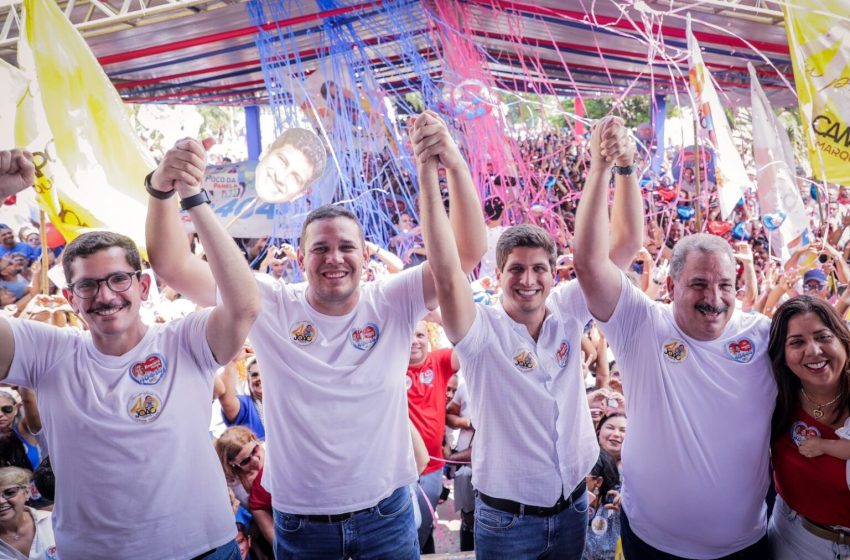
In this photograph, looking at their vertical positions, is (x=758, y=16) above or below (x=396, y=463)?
above

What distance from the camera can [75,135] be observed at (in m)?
3.36

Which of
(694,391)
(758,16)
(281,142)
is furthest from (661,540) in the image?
(758,16)

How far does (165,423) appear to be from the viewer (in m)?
1.70

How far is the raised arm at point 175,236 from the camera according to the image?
1.65 m

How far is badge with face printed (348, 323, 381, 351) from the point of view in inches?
77.3

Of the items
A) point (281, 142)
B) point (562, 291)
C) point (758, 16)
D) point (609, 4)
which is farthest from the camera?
point (758, 16)

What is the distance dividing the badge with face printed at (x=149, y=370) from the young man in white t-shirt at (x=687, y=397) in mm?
1225

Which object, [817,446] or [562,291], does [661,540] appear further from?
[562,291]

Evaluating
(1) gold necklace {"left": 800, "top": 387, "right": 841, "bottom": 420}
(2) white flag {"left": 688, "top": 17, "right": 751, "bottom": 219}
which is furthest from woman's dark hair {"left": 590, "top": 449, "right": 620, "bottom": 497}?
(2) white flag {"left": 688, "top": 17, "right": 751, "bottom": 219}

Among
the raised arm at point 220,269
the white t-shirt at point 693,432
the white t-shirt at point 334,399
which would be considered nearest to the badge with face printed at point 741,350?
the white t-shirt at point 693,432

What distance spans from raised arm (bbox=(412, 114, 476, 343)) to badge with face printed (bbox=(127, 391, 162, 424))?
82cm

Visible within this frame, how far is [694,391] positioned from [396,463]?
3.00ft

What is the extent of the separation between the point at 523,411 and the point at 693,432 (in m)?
0.49

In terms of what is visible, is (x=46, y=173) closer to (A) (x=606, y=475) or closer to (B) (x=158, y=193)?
(B) (x=158, y=193)
